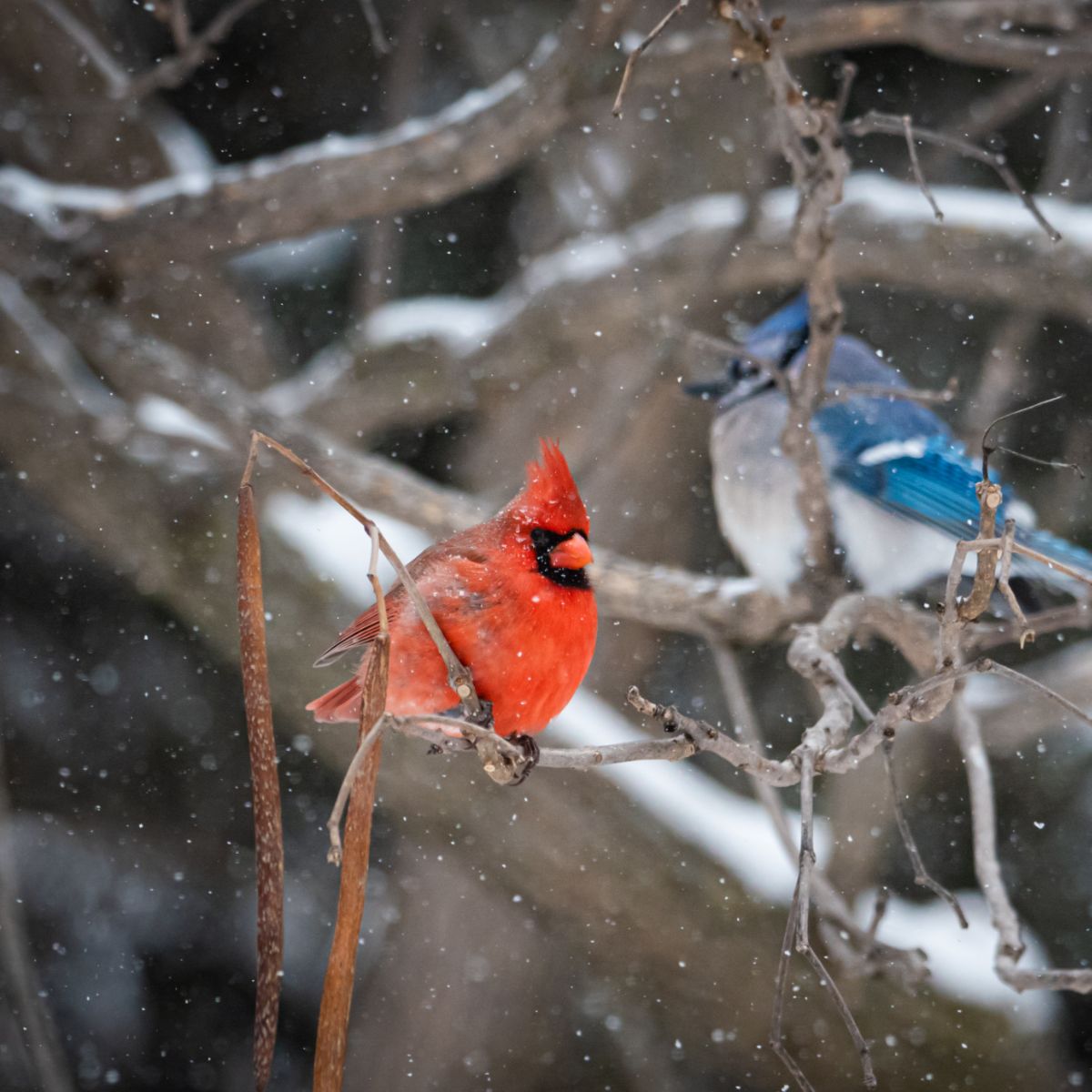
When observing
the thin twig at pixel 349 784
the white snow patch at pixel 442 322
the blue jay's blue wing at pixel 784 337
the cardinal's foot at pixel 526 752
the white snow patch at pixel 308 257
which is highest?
the thin twig at pixel 349 784

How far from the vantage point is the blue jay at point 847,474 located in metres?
2.28

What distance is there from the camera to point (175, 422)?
126 inches

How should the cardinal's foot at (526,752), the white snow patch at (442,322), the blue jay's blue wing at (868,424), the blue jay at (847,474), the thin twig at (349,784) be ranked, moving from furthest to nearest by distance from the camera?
1. the white snow patch at (442,322)
2. the blue jay's blue wing at (868,424)
3. the blue jay at (847,474)
4. the cardinal's foot at (526,752)
5. the thin twig at (349,784)

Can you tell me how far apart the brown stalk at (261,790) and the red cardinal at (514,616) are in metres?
0.30

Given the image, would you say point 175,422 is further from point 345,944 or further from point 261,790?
point 345,944

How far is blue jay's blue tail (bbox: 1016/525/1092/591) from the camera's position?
196cm

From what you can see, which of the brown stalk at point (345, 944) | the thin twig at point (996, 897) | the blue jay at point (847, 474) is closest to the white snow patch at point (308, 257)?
the blue jay at point (847, 474)

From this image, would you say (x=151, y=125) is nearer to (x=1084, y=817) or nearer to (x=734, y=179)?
(x=734, y=179)

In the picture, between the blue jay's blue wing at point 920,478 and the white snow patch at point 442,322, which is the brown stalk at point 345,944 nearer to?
the blue jay's blue wing at point 920,478

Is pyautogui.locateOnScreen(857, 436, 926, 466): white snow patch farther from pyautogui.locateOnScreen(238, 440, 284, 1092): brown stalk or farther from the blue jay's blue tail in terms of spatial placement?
pyautogui.locateOnScreen(238, 440, 284, 1092): brown stalk

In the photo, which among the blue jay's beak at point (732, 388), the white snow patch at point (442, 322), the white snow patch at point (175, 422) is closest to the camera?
the blue jay's beak at point (732, 388)

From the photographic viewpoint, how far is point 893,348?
4008mm

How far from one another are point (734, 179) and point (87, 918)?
3.04 metres

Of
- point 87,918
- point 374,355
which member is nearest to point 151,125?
point 374,355
